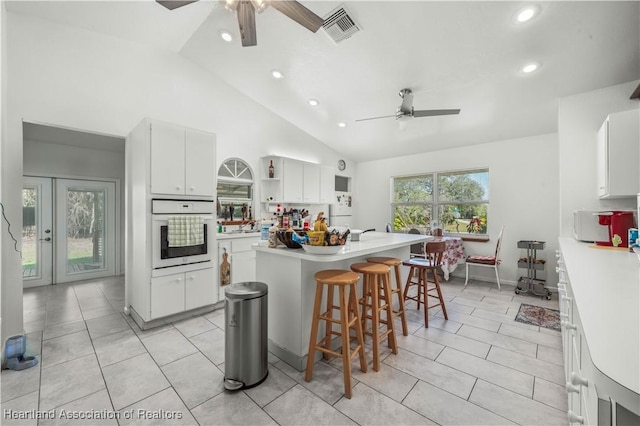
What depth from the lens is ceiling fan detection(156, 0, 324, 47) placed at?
2070mm

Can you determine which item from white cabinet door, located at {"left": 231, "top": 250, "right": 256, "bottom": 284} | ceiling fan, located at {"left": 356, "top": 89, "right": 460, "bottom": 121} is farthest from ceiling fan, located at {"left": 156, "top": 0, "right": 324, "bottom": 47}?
white cabinet door, located at {"left": 231, "top": 250, "right": 256, "bottom": 284}

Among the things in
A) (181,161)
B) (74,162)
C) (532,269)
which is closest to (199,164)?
(181,161)

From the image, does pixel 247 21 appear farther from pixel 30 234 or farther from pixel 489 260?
pixel 30 234

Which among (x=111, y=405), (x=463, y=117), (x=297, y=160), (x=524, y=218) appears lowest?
(x=111, y=405)

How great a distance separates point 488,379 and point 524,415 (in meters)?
0.37

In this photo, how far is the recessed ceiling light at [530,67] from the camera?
2814 millimetres

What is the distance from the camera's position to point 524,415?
67.5 inches

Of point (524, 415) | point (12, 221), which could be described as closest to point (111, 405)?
point (12, 221)

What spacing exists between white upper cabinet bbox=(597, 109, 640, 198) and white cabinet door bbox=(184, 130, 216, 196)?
4.09 metres

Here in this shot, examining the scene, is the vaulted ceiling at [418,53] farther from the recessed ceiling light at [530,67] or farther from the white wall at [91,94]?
the white wall at [91,94]

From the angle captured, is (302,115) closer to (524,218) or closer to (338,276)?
(338,276)

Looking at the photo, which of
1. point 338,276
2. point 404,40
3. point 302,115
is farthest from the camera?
point 302,115

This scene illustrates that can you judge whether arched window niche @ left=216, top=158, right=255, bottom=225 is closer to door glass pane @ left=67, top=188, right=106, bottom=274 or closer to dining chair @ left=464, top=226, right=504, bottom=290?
door glass pane @ left=67, top=188, right=106, bottom=274

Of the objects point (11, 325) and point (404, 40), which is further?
point (404, 40)
